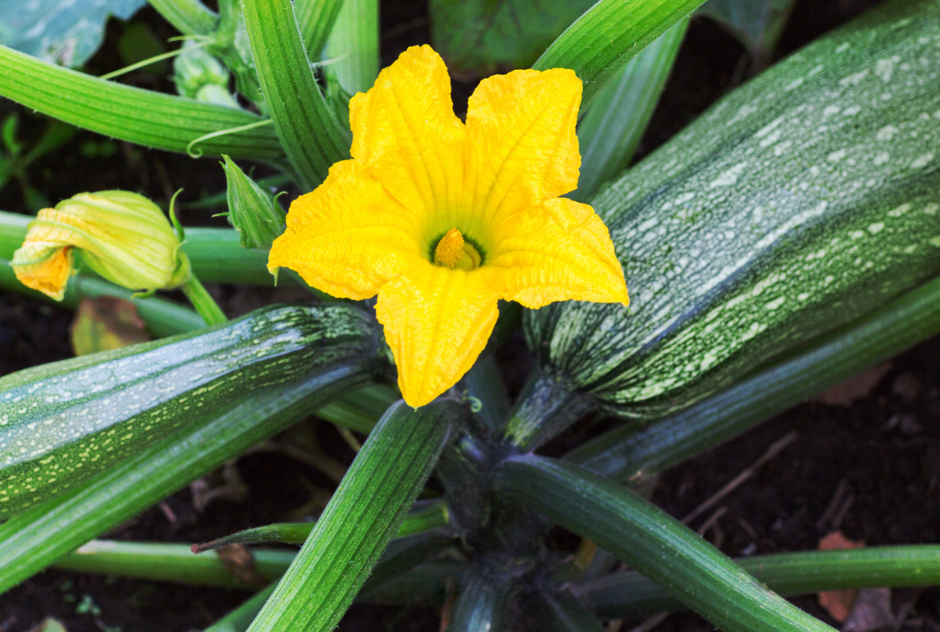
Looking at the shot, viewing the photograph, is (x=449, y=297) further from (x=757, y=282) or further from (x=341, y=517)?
(x=757, y=282)

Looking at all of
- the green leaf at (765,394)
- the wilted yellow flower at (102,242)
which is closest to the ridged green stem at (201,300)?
the wilted yellow flower at (102,242)

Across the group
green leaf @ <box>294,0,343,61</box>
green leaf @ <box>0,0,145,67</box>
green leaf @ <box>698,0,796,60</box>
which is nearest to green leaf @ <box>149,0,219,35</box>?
green leaf @ <box>294,0,343,61</box>

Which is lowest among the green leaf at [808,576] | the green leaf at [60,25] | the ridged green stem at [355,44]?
the green leaf at [808,576]

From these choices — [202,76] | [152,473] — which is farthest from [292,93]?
[152,473]

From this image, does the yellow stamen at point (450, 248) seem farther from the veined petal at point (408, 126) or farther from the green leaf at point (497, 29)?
the green leaf at point (497, 29)

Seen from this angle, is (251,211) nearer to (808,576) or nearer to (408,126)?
(408,126)

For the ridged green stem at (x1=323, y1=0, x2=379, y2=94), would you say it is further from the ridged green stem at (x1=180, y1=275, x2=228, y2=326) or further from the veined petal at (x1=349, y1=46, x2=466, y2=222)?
the veined petal at (x1=349, y1=46, x2=466, y2=222)
